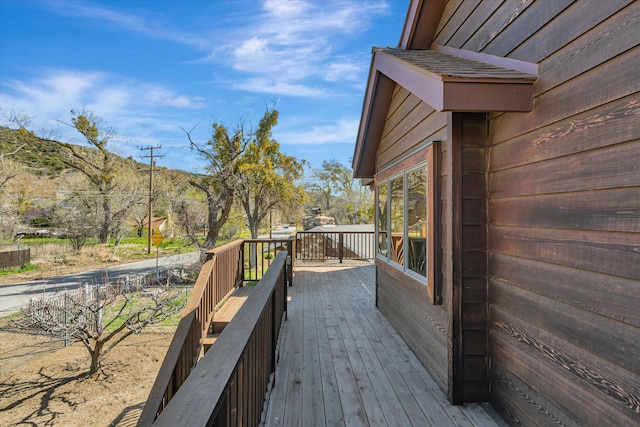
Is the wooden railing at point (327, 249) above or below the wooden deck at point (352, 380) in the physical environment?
above

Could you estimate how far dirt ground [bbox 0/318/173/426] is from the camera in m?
5.59

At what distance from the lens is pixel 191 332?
385 cm

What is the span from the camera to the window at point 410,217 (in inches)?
106

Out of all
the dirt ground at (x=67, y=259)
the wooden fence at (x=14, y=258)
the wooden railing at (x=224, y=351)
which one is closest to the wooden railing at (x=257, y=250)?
the wooden railing at (x=224, y=351)

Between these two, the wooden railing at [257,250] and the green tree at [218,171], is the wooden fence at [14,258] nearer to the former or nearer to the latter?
the green tree at [218,171]

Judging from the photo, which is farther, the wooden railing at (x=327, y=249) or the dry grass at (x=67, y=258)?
the dry grass at (x=67, y=258)

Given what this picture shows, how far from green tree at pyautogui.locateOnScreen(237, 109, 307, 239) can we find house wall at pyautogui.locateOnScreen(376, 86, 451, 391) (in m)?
12.0

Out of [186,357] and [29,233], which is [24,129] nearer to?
[29,233]

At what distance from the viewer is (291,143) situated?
18.5 meters

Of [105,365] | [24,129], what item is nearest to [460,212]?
[105,365]

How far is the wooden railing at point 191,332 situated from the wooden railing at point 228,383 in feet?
5.62

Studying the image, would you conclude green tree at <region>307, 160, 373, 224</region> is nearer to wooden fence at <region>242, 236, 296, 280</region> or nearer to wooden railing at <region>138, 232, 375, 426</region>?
wooden fence at <region>242, 236, 296, 280</region>

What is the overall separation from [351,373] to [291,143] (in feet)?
54.6

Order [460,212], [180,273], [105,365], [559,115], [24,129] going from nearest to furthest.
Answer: [559,115] < [460,212] < [105,365] < [180,273] < [24,129]
